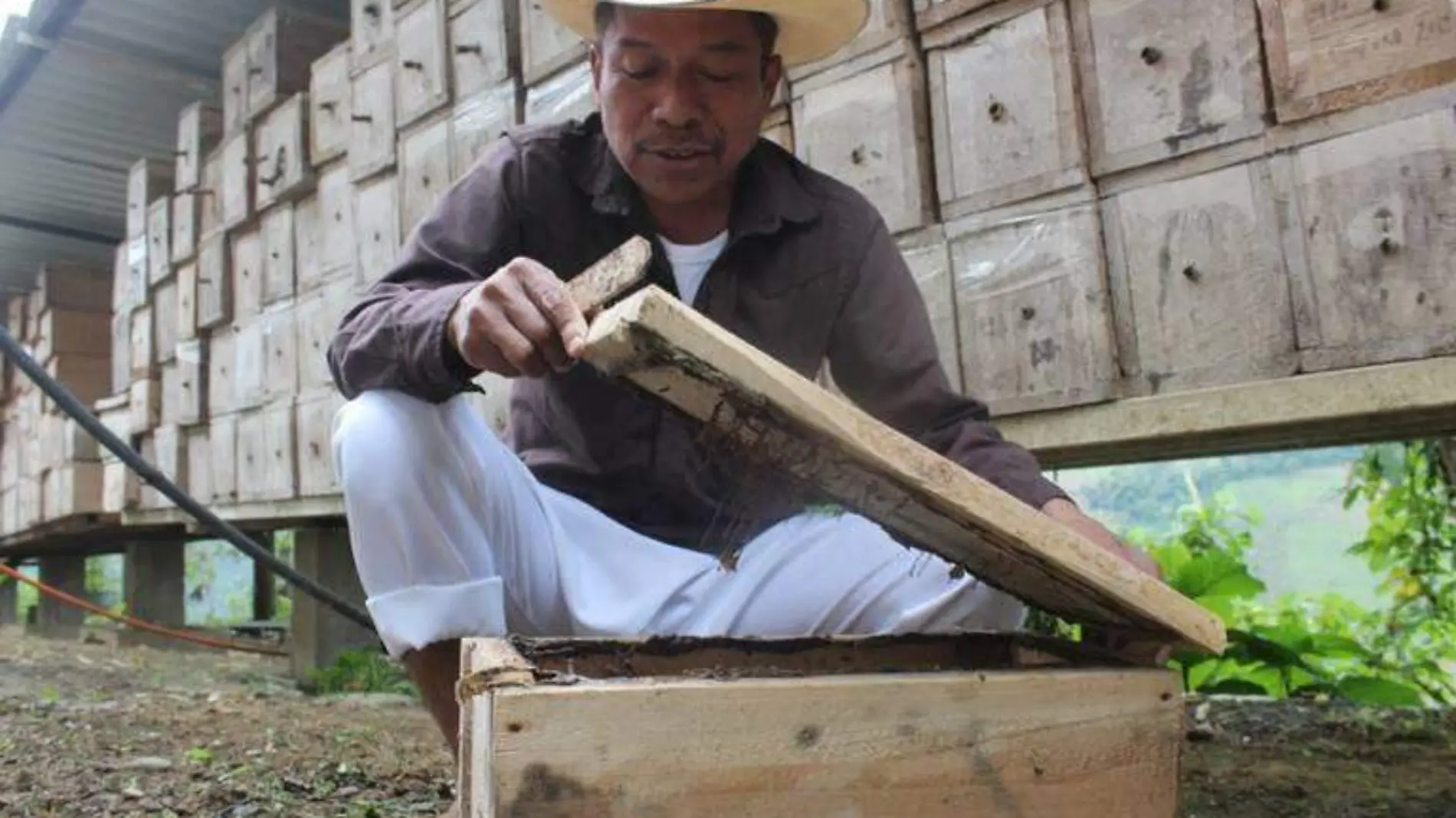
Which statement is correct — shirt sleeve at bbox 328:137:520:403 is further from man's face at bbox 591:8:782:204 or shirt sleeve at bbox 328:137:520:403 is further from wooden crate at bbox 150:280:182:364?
wooden crate at bbox 150:280:182:364

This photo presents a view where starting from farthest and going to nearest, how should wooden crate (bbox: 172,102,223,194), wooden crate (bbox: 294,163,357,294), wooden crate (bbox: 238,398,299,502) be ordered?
wooden crate (bbox: 172,102,223,194)
wooden crate (bbox: 238,398,299,502)
wooden crate (bbox: 294,163,357,294)

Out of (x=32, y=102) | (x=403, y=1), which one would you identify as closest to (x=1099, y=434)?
(x=403, y=1)

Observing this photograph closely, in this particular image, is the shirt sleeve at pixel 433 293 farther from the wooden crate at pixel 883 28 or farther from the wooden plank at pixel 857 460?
the wooden crate at pixel 883 28

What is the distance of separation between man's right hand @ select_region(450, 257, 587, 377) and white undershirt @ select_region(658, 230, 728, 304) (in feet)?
2.42

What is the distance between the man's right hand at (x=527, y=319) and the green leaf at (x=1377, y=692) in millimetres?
3321

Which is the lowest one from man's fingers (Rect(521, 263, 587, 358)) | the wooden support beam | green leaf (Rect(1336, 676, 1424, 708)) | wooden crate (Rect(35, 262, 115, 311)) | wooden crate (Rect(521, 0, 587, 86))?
green leaf (Rect(1336, 676, 1424, 708))

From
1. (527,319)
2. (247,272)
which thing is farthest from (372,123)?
(527,319)

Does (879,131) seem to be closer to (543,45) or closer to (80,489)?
(543,45)

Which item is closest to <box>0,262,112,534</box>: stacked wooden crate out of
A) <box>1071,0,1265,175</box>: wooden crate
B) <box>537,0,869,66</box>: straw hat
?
<box>537,0,869,66</box>: straw hat

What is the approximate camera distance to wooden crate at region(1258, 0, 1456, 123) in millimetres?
2012

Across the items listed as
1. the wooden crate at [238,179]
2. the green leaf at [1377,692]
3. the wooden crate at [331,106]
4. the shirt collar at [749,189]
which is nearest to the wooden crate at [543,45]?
the wooden crate at [331,106]

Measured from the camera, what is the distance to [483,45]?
394cm

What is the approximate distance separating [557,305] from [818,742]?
50cm

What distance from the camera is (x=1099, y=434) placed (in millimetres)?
2492
